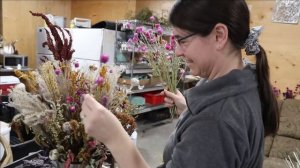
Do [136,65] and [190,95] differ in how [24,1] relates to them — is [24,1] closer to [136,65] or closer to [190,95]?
[136,65]

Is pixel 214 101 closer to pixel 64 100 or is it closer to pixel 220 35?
pixel 220 35

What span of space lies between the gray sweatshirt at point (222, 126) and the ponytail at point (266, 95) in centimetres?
6

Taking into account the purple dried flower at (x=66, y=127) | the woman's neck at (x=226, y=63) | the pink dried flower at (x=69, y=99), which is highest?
the woman's neck at (x=226, y=63)

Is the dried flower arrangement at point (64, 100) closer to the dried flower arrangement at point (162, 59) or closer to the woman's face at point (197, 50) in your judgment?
the woman's face at point (197, 50)

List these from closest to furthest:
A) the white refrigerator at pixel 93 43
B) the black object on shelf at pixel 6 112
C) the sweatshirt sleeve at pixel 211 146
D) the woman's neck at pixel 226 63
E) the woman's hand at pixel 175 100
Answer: the sweatshirt sleeve at pixel 211 146, the woman's neck at pixel 226 63, the woman's hand at pixel 175 100, the black object on shelf at pixel 6 112, the white refrigerator at pixel 93 43

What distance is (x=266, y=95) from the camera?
2.82 feet

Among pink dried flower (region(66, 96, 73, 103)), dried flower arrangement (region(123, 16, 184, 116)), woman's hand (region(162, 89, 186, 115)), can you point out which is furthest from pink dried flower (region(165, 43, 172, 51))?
pink dried flower (region(66, 96, 73, 103))

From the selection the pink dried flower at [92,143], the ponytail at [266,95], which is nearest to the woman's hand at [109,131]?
the pink dried flower at [92,143]

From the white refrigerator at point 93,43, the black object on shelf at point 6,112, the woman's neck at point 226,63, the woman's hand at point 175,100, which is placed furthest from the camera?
the white refrigerator at point 93,43

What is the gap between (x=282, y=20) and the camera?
4.00 meters

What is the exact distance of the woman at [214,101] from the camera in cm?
Result: 69

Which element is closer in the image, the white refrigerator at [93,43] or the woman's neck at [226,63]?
the woman's neck at [226,63]

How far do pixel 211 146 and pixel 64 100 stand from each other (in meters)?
0.50

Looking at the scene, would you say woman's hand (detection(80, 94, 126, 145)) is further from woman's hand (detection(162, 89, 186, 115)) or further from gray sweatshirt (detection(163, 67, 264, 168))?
woman's hand (detection(162, 89, 186, 115))
